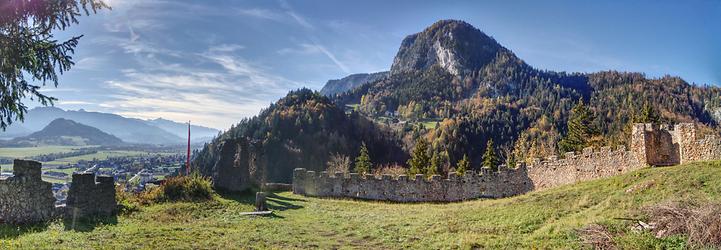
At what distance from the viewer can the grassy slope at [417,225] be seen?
38.9 ft

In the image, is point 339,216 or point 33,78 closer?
point 33,78

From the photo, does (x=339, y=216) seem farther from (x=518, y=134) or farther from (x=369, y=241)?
(x=518, y=134)

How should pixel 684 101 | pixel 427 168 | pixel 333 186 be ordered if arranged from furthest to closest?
pixel 684 101 < pixel 427 168 < pixel 333 186

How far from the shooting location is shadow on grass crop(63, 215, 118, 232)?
14.0 meters

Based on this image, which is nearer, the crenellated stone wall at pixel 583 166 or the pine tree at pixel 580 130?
the crenellated stone wall at pixel 583 166

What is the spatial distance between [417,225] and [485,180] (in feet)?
49.1

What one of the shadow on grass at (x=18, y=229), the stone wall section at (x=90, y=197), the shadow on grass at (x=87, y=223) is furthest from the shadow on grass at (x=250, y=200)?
the shadow on grass at (x=18, y=229)

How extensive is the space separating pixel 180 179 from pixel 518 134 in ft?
563

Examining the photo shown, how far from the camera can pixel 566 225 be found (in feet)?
39.1

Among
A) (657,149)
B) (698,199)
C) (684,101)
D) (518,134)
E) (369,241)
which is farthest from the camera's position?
(684,101)

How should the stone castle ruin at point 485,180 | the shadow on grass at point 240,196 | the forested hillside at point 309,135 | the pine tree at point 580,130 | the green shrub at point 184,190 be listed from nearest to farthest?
the green shrub at point 184,190
the shadow on grass at point 240,196
the stone castle ruin at point 485,180
the pine tree at point 580,130
the forested hillside at point 309,135

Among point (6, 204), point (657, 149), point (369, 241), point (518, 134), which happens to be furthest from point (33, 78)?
point (518, 134)

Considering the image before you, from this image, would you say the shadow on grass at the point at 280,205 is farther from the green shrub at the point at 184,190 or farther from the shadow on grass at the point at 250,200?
the green shrub at the point at 184,190

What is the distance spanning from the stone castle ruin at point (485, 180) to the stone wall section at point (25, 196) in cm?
1687
